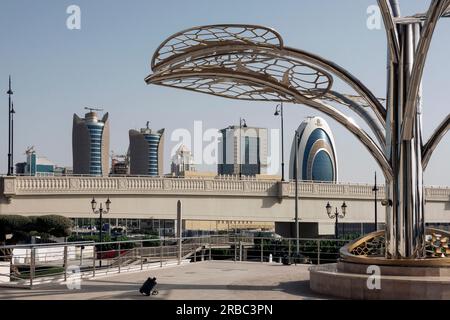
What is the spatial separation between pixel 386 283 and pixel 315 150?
140133 millimetres

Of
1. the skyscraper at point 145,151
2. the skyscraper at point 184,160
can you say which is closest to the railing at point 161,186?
the skyscraper at point 184,160

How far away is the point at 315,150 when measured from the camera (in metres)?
152

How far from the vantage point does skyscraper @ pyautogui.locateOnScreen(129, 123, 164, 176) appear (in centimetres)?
18462

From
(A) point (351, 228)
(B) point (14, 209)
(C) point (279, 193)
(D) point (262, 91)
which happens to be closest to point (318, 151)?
(A) point (351, 228)

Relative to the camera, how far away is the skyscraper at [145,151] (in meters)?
185

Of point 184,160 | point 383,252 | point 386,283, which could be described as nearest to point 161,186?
point 383,252

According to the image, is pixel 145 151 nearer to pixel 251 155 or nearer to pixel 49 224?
pixel 251 155

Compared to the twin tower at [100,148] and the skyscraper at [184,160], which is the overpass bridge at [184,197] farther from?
the twin tower at [100,148]

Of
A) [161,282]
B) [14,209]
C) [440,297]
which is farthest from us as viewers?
[14,209]

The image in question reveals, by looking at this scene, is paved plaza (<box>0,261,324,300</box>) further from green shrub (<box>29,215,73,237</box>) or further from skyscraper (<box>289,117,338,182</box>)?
skyscraper (<box>289,117,338,182</box>)

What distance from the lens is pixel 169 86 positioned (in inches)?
730

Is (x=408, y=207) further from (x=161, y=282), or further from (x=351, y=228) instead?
(x=351, y=228)

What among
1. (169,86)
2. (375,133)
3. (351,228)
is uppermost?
(169,86)
